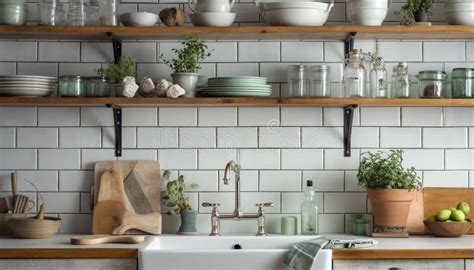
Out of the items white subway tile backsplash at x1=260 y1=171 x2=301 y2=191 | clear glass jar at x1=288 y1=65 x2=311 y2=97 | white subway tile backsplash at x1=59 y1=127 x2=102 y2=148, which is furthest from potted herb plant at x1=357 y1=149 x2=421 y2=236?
white subway tile backsplash at x1=59 y1=127 x2=102 y2=148

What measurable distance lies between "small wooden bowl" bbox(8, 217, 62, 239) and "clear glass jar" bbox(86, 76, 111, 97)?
647 millimetres

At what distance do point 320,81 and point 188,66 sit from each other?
0.65 m

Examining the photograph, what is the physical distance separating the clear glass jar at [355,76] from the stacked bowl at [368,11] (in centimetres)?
15

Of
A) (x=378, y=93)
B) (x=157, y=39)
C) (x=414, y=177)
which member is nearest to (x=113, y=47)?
(x=157, y=39)

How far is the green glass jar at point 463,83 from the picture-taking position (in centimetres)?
412

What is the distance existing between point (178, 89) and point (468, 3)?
4.80ft

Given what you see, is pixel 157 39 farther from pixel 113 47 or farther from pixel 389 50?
pixel 389 50

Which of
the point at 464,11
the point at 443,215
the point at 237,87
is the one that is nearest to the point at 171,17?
the point at 237,87

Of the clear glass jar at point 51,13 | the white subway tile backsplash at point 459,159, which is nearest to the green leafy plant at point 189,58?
the clear glass jar at point 51,13

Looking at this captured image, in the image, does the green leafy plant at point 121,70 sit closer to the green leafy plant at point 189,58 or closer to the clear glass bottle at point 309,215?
the green leafy plant at point 189,58

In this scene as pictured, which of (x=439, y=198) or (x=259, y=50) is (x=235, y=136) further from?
(x=439, y=198)

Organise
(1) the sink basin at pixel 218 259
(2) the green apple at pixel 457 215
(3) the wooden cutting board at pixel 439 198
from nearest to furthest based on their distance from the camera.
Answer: (1) the sink basin at pixel 218 259
(2) the green apple at pixel 457 215
(3) the wooden cutting board at pixel 439 198

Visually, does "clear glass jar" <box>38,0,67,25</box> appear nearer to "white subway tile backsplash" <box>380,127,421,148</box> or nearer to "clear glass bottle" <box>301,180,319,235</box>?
"clear glass bottle" <box>301,180,319,235</box>

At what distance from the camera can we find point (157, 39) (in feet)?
14.2
